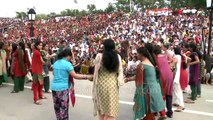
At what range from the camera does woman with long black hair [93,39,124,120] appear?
16.5 feet

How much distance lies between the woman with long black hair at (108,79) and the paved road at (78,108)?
1.58m

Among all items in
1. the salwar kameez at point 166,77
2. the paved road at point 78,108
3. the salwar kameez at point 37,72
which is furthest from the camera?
the salwar kameez at point 37,72

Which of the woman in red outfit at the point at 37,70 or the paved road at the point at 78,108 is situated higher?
the woman in red outfit at the point at 37,70

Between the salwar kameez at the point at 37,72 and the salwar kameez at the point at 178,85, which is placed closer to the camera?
the salwar kameez at the point at 178,85

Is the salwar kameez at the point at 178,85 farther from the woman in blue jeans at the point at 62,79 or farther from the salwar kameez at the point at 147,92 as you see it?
the woman in blue jeans at the point at 62,79

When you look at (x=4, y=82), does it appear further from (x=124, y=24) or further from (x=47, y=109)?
(x=124, y=24)

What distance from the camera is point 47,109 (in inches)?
292

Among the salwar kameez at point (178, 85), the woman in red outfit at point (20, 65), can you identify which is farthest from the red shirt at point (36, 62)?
the salwar kameez at point (178, 85)

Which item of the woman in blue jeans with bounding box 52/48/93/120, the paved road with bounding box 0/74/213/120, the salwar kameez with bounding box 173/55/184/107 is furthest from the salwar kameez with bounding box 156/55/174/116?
the woman in blue jeans with bounding box 52/48/93/120

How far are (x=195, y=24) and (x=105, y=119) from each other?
20.5 meters

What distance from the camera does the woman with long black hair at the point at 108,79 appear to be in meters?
5.02

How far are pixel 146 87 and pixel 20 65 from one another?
15.7 feet

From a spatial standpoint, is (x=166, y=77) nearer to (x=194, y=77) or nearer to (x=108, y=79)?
(x=194, y=77)

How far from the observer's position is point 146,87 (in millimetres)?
5402
